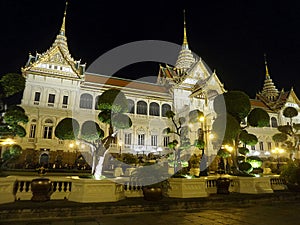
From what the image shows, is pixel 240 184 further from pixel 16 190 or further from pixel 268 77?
pixel 268 77

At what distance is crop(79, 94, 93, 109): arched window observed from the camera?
28247 mm

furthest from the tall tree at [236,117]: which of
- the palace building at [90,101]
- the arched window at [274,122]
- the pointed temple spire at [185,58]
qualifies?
the arched window at [274,122]

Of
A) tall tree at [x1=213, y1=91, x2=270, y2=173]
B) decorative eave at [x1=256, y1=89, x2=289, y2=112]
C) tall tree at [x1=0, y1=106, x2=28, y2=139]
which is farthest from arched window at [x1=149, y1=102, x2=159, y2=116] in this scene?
decorative eave at [x1=256, y1=89, x2=289, y2=112]

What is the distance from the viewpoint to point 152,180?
892 cm

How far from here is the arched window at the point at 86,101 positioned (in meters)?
28.2

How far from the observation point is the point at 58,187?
880 centimetres

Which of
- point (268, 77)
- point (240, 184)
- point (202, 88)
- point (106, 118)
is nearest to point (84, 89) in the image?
point (202, 88)

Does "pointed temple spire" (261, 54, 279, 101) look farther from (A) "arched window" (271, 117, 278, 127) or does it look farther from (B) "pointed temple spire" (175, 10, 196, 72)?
(B) "pointed temple spire" (175, 10, 196, 72)

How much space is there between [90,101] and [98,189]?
2185cm

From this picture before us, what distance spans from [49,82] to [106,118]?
67.0ft

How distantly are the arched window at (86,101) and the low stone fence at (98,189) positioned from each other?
19815 mm

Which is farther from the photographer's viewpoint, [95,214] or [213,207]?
[213,207]

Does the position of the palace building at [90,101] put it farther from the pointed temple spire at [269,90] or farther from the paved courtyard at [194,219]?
the pointed temple spire at [269,90]

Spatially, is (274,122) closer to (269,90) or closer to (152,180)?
(269,90)
